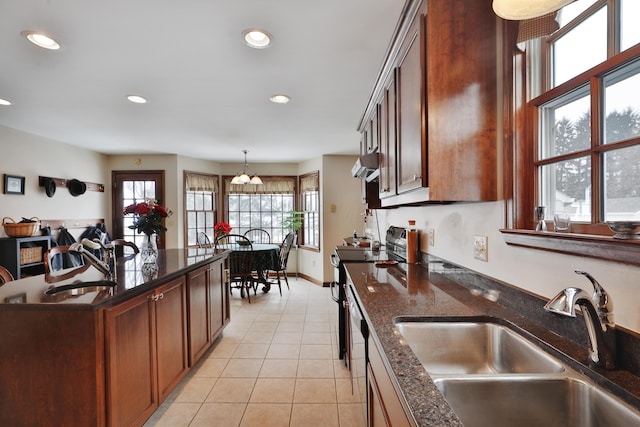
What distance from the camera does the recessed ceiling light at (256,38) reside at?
5.99 ft

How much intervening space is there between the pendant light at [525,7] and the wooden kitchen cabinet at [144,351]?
1930mm

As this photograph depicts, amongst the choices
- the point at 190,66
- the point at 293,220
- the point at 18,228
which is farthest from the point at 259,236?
the point at 190,66

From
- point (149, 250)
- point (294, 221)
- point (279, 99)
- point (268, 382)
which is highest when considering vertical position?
point (279, 99)

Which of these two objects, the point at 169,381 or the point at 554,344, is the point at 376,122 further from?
the point at 169,381

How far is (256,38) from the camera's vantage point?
74.1 inches

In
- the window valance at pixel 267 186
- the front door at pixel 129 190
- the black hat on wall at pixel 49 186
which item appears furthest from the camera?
the window valance at pixel 267 186

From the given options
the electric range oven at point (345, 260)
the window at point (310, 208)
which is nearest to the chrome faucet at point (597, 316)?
the electric range oven at point (345, 260)

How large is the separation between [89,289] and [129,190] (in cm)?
444

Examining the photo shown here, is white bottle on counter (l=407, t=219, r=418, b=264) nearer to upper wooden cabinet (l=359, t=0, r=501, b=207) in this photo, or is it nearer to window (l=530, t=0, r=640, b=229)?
upper wooden cabinet (l=359, t=0, r=501, b=207)

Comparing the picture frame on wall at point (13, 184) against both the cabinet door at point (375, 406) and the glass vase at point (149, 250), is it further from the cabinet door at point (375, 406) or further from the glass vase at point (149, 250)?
the cabinet door at point (375, 406)

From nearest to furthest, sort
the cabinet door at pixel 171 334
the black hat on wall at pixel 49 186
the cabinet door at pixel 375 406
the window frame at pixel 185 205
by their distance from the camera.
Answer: the cabinet door at pixel 375 406
the cabinet door at pixel 171 334
the black hat on wall at pixel 49 186
the window frame at pixel 185 205

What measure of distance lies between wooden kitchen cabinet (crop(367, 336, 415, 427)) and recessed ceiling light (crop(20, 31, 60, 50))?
249cm

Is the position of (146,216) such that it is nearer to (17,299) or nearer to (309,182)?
(17,299)

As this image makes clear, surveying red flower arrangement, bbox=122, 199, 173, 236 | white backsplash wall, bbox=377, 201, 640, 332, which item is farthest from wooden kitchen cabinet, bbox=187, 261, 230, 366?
white backsplash wall, bbox=377, 201, 640, 332
